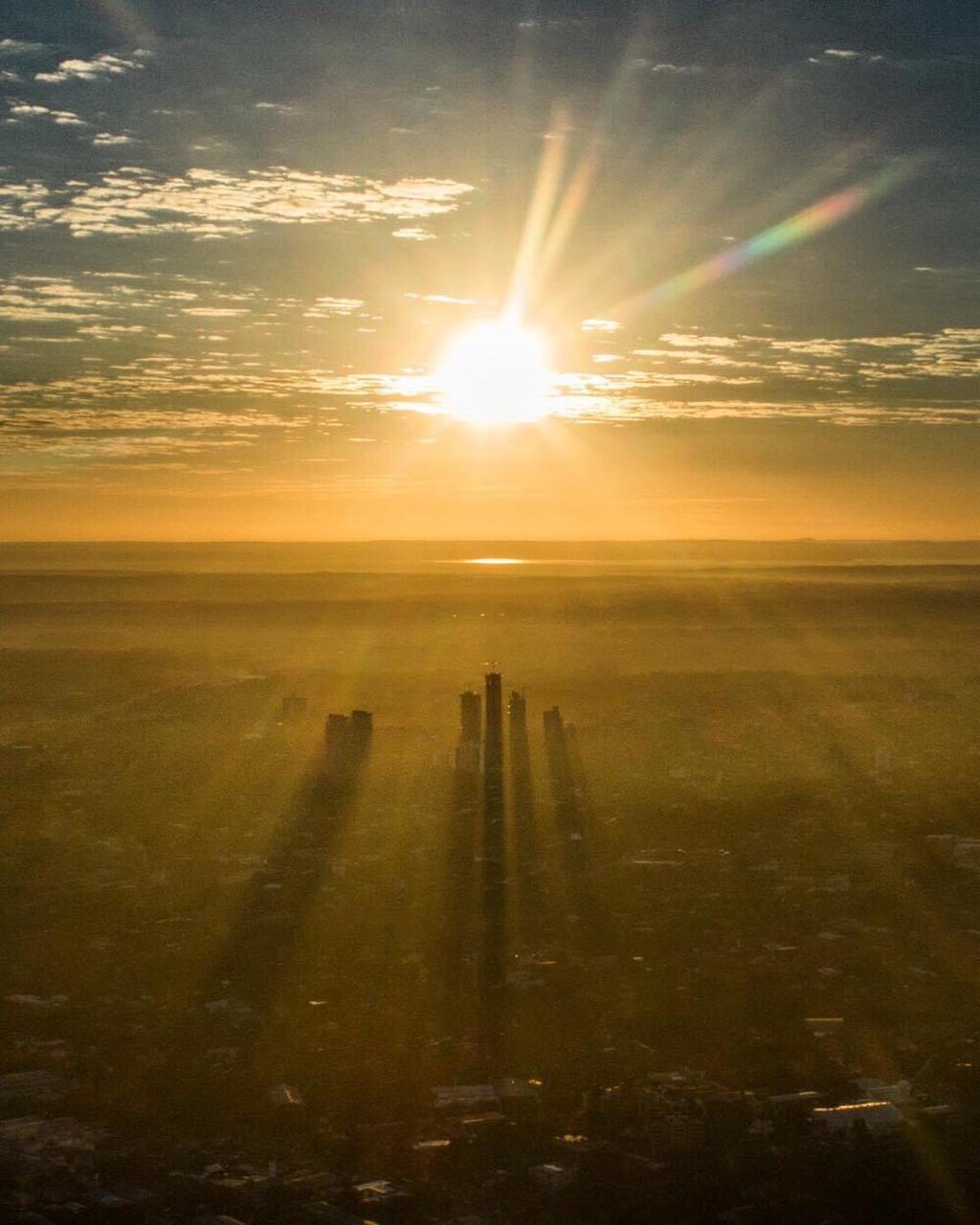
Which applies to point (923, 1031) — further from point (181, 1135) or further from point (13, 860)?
point (13, 860)

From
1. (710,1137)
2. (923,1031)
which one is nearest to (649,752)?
(923,1031)

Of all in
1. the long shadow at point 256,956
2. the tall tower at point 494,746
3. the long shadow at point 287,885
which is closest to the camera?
the long shadow at point 256,956

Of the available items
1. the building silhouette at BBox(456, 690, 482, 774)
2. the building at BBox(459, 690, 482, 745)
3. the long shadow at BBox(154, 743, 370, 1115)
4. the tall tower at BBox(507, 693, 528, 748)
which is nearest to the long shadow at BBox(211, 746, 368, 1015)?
the long shadow at BBox(154, 743, 370, 1115)

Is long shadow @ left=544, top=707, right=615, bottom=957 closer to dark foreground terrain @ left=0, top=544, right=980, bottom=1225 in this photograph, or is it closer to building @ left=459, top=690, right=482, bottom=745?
dark foreground terrain @ left=0, top=544, right=980, bottom=1225

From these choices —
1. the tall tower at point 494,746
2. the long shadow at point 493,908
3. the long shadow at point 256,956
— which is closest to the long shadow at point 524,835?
the long shadow at point 493,908

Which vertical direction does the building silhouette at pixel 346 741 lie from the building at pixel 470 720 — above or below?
below

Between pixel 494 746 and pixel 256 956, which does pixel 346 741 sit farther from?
pixel 256 956

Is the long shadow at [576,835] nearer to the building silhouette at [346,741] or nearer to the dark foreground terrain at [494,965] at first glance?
the dark foreground terrain at [494,965]
